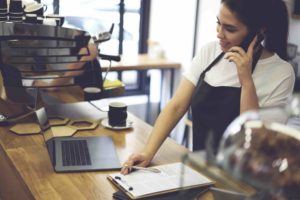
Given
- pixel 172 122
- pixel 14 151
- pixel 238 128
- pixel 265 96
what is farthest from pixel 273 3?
pixel 14 151

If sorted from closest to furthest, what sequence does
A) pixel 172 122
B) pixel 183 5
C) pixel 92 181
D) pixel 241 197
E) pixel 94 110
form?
1. pixel 241 197
2. pixel 92 181
3. pixel 172 122
4. pixel 94 110
5. pixel 183 5

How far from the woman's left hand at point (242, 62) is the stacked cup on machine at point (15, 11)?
111 cm

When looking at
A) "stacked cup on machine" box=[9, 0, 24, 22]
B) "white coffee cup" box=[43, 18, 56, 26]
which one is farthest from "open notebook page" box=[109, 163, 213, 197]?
"stacked cup on machine" box=[9, 0, 24, 22]

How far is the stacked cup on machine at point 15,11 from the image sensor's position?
2.11 m

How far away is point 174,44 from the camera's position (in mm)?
4043

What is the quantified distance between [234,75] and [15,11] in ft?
3.77

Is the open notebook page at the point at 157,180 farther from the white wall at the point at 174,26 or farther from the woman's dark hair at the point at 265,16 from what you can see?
the white wall at the point at 174,26

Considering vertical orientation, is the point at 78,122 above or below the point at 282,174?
below

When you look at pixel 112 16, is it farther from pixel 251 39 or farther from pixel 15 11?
pixel 251 39

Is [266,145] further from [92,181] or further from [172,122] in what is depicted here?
[172,122]

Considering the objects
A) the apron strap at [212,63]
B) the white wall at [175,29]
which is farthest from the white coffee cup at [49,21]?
the white wall at [175,29]

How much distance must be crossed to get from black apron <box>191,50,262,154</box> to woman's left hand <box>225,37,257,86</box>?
0.12 meters

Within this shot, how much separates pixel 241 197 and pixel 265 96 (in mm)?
694

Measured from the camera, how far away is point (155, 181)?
140 cm
